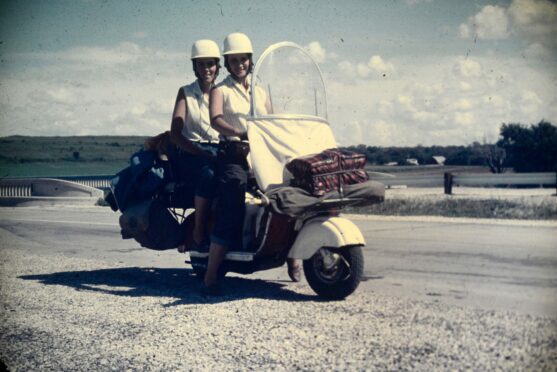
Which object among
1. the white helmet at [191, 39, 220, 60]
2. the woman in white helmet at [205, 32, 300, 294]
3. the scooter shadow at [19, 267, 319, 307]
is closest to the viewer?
the woman in white helmet at [205, 32, 300, 294]

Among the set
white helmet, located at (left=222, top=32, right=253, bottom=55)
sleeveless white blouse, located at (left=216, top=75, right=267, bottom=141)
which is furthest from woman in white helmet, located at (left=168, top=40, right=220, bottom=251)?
white helmet, located at (left=222, top=32, right=253, bottom=55)

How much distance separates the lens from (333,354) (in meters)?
4.49

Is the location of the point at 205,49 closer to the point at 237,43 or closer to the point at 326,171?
the point at 237,43

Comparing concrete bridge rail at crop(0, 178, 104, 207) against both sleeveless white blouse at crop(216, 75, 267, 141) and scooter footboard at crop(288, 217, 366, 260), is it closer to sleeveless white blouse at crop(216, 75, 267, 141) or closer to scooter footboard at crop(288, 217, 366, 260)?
sleeveless white blouse at crop(216, 75, 267, 141)

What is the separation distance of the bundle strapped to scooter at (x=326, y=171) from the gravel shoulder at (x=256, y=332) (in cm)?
100

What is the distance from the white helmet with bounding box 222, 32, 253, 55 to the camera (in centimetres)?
644

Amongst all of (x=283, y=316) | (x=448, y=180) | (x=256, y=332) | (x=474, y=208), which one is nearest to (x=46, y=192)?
(x=448, y=180)

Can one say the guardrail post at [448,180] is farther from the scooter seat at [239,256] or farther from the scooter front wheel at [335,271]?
the scooter front wheel at [335,271]

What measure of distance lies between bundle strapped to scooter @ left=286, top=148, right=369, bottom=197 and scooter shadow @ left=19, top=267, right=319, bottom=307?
1056 mm

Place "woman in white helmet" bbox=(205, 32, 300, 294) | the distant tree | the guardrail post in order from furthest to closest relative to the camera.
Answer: the distant tree → the guardrail post → "woman in white helmet" bbox=(205, 32, 300, 294)

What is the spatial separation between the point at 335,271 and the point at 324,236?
0.39 metres

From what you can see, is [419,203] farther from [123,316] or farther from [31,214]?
[123,316]

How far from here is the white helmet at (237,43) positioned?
644cm

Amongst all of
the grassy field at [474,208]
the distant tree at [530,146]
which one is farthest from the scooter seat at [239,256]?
the distant tree at [530,146]
